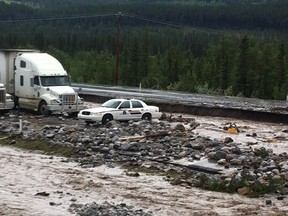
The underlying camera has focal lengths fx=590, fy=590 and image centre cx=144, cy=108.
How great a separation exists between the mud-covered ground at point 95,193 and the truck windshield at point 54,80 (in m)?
12.3

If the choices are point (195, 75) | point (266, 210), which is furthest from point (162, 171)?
point (195, 75)

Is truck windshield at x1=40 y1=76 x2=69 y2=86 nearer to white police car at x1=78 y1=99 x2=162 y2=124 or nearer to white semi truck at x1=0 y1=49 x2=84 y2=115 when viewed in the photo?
white semi truck at x1=0 y1=49 x2=84 y2=115

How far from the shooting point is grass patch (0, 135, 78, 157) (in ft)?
86.9

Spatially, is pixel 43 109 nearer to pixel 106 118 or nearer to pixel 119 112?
pixel 106 118

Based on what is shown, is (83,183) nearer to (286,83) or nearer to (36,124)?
(36,124)

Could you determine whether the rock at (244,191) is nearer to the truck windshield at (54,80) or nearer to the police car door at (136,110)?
the police car door at (136,110)

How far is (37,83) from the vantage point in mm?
37625

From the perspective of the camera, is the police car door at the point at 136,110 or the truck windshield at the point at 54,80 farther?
the truck windshield at the point at 54,80

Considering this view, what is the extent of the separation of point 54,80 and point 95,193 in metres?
19.6

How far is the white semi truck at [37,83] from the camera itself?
37.2m

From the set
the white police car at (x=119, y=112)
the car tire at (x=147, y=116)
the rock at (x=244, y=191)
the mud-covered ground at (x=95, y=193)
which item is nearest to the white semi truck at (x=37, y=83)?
the white police car at (x=119, y=112)

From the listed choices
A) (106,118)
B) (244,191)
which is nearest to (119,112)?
(106,118)

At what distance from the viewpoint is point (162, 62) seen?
4446 inches

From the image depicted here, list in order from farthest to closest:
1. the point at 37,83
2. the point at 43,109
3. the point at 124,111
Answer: the point at 43,109
the point at 37,83
the point at 124,111
